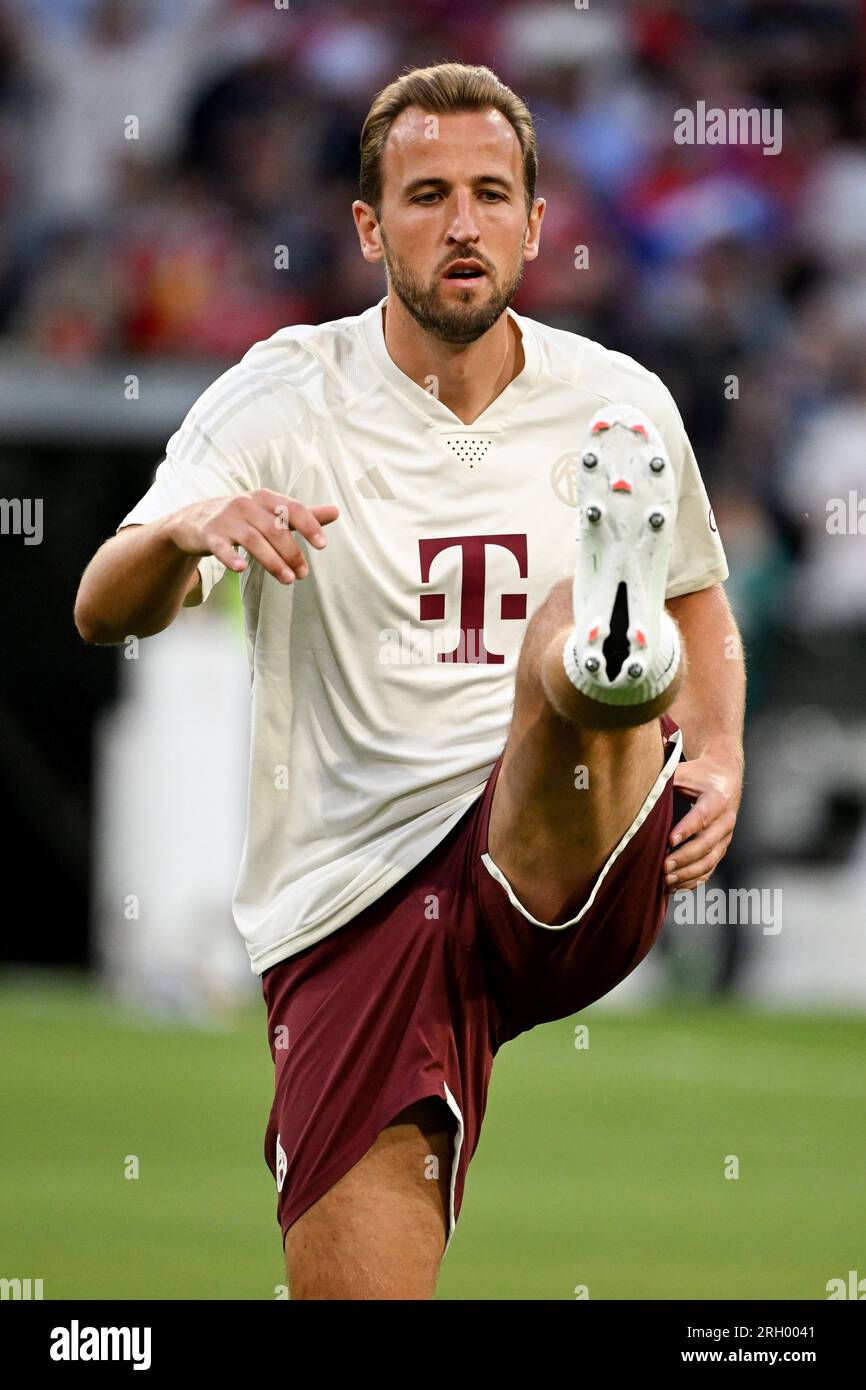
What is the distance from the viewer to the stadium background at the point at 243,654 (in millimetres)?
7301

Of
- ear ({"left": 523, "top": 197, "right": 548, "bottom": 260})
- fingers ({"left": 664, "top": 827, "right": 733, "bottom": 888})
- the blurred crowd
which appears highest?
the blurred crowd

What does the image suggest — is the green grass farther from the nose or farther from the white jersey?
the nose

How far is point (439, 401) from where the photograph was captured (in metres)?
4.32

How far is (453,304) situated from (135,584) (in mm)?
838

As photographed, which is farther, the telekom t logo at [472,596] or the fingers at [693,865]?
the telekom t logo at [472,596]

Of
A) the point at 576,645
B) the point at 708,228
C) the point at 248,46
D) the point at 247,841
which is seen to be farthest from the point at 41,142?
the point at 576,645

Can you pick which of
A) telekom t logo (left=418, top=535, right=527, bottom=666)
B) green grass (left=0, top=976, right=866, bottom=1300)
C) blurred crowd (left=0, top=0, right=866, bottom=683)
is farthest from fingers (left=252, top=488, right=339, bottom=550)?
blurred crowd (left=0, top=0, right=866, bottom=683)

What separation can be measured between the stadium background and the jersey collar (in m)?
2.61

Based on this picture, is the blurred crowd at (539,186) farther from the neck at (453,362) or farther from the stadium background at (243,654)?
the neck at (453,362)

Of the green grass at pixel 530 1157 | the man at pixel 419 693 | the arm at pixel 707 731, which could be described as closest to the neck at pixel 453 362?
the man at pixel 419 693

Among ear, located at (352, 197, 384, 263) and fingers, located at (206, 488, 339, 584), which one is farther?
ear, located at (352, 197, 384, 263)

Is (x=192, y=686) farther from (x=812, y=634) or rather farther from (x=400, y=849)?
(x=400, y=849)

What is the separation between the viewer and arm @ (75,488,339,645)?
349 cm

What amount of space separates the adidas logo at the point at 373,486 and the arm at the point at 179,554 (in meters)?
0.42
